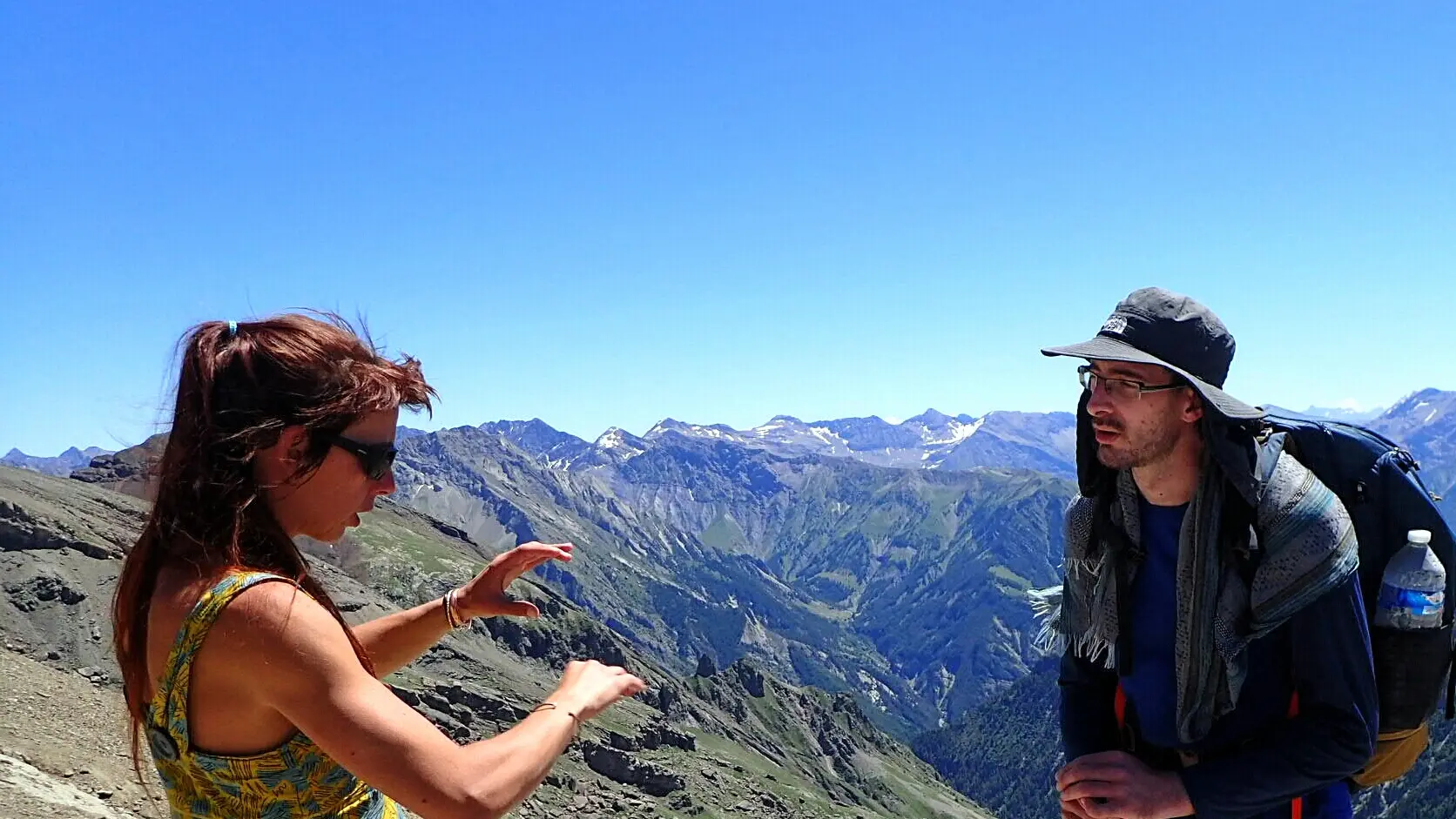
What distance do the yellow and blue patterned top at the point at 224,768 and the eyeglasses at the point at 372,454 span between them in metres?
0.71

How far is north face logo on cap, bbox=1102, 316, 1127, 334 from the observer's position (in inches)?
196

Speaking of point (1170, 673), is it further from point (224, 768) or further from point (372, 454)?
point (224, 768)

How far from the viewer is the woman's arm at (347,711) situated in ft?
11.6

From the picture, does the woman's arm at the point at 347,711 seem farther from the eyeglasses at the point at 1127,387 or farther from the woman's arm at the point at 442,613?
the eyeglasses at the point at 1127,387

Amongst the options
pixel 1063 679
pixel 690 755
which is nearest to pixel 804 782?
pixel 690 755

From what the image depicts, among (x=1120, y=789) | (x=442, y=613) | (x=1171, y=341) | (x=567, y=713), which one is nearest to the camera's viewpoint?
(x=567, y=713)

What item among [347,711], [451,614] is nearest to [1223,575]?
[347,711]

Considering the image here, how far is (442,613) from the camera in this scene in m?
5.70

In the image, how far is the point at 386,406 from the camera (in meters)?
4.34

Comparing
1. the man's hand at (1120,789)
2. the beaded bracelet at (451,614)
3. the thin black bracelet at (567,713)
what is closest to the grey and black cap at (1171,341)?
the man's hand at (1120,789)

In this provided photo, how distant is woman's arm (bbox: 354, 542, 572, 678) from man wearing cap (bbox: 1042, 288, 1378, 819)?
10.5ft

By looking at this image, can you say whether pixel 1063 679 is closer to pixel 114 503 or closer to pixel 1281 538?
pixel 1281 538

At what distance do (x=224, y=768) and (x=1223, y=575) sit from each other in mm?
4708

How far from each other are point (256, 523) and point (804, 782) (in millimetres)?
203298
